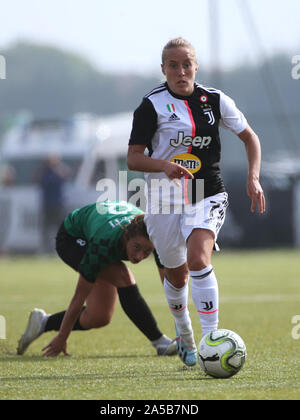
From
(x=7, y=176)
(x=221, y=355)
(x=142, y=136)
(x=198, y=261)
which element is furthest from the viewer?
(x=7, y=176)

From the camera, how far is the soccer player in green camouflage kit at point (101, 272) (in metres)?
5.82

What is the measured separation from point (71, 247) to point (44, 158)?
15673 mm

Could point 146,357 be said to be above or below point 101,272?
below

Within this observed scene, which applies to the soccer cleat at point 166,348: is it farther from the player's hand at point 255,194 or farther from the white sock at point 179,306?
the player's hand at point 255,194

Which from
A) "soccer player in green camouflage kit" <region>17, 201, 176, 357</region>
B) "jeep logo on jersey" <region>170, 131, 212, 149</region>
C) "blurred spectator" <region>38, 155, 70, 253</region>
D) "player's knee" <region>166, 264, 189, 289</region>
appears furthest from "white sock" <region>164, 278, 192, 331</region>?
"blurred spectator" <region>38, 155, 70, 253</region>

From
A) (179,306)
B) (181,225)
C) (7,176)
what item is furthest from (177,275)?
(7,176)

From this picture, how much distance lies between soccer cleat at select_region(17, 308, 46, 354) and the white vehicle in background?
12.6m

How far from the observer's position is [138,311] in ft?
20.8

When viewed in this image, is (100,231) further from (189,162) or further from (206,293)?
(206,293)

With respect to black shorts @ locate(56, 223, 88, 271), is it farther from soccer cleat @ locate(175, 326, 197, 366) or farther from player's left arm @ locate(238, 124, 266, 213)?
player's left arm @ locate(238, 124, 266, 213)

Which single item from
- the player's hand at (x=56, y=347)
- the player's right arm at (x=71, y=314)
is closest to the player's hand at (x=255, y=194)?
the player's right arm at (x=71, y=314)
